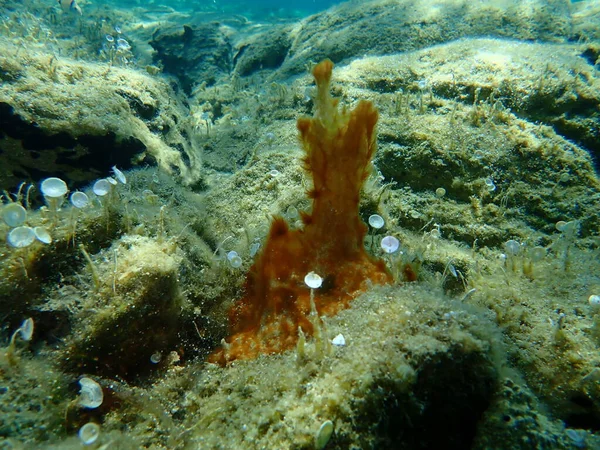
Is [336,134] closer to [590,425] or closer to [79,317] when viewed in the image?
[79,317]

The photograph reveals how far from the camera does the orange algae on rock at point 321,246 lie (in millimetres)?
2447

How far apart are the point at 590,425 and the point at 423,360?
5.05 ft

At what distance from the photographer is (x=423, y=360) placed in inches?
66.7

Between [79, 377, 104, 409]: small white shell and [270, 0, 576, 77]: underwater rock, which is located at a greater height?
[270, 0, 576, 77]: underwater rock

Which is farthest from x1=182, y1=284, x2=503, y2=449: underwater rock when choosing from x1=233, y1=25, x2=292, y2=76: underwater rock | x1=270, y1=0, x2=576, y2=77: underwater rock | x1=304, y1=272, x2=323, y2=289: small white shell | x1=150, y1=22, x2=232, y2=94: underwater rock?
x1=150, y1=22, x2=232, y2=94: underwater rock

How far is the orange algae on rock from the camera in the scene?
8.03 ft

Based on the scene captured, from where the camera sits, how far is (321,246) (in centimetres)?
265

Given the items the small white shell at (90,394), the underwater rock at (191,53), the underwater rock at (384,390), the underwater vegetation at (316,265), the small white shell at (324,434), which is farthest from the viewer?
the underwater rock at (191,53)

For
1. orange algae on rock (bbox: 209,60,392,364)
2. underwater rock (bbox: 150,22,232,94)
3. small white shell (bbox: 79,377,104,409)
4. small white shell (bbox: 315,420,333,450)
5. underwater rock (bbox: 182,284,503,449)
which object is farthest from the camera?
underwater rock (bbox: 150,22,232,94)

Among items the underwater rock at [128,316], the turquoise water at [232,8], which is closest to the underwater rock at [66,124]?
the underwater rock at [128,316]

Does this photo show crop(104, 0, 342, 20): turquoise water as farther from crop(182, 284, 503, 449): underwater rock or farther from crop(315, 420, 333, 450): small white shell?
crop(315, 420, 333, 450): small white shell

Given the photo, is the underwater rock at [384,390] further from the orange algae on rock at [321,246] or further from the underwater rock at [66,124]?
the underwater rock at [66,124]

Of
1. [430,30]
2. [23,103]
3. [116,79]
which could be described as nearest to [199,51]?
[116,79]

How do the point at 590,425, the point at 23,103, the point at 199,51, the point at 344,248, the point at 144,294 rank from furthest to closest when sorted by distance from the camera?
1. the point at 199,51
2. the point at 23,103
3. the point at 344,248
4. the point at 144,294
5. the point at 590,425
